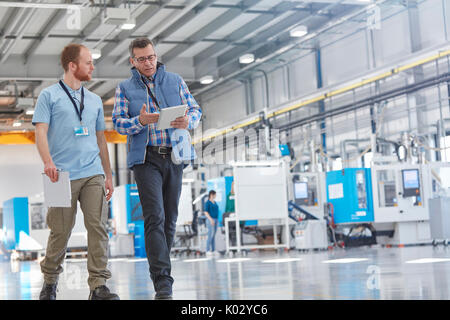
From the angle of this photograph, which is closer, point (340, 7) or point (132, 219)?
point (340, 7)

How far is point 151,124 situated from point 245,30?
12248mm

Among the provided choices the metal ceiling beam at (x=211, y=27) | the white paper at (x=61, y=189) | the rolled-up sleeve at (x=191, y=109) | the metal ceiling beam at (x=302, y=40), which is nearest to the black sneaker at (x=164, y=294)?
the white paper at (x=61, y=189)

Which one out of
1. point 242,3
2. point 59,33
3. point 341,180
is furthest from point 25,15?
point 341,180

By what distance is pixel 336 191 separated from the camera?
1496 centimetres

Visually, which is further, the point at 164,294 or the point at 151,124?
the point at 151,124

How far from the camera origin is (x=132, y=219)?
17.9m

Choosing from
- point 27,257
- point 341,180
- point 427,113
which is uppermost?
point 427,113

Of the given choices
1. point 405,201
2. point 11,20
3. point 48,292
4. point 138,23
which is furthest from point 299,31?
point 48,292

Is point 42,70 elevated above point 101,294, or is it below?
above

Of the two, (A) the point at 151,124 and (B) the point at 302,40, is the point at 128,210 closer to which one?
(B) the point at 302,40

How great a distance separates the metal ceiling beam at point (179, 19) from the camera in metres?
13.8

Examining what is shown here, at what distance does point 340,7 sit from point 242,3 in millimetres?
2138
